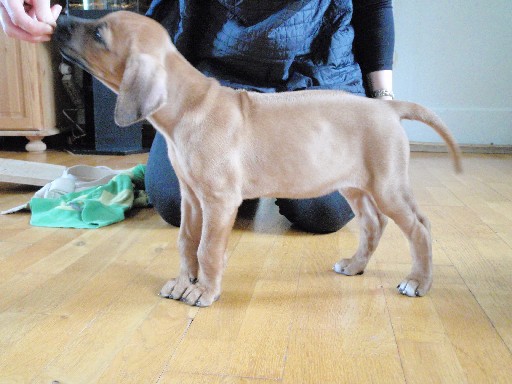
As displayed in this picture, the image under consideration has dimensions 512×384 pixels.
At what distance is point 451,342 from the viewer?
1147mm

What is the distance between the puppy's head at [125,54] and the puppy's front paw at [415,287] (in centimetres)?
75

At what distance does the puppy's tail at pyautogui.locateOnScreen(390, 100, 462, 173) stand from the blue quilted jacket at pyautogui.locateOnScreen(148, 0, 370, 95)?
662 mm

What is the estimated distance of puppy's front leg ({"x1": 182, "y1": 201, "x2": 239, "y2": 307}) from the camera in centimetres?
128

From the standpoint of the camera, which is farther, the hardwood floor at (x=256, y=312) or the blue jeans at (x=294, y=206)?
the blue jeans at (x=294, y=206)

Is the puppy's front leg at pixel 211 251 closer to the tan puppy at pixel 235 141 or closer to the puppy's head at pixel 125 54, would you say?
the tan puppy at pixel 235 141

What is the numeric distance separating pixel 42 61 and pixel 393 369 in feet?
10.6

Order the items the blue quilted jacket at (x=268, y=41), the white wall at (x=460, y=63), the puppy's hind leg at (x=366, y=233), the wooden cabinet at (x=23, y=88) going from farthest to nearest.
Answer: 1. the white wall at (x=460, y=63)
2. the wooden cabinet at (x=23, y=88)
3. the blue quilted jacket at (x=268, y=41)
4. the puppy's hind leg at (x=366, y=233)

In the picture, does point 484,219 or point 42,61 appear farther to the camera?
point 42,61

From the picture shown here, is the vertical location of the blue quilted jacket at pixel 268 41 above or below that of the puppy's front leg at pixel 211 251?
above

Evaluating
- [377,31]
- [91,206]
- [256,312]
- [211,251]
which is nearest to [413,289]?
[256,312]

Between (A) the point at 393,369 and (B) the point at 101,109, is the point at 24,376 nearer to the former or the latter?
(A) the point at 393,369

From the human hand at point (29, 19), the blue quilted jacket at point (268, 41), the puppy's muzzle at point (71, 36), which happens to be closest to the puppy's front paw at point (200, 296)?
the puppy's muzzle at point (71, 36)

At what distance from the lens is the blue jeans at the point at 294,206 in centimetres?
191

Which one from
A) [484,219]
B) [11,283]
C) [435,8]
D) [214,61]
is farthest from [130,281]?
[435,8]
